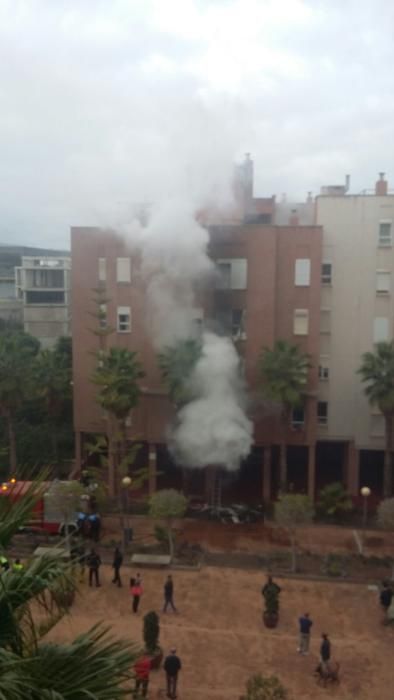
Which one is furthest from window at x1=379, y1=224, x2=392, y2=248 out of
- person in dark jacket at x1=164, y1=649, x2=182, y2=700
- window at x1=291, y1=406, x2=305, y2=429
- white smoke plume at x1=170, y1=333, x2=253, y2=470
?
person in dark jacket at x1=164, y1=649, x2=182, y2=700

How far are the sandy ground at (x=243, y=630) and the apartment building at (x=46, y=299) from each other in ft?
138

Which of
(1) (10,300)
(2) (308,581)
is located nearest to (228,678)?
(2) (308,581)

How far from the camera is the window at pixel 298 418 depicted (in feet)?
95.5

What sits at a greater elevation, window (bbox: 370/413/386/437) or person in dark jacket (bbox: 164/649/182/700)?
window (bbox: 370/413/386/437)

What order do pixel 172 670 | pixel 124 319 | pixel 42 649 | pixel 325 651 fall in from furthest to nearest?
1. pixel 124 319
2. pixel 325 651
3. pixel 172 670
4. pixel 42 649

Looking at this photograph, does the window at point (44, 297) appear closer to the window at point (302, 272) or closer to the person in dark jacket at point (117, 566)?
the window at point (302, 272)

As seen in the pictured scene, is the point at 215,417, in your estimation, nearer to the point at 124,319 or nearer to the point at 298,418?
the point at 298,418

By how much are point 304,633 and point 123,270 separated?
60.4 ft

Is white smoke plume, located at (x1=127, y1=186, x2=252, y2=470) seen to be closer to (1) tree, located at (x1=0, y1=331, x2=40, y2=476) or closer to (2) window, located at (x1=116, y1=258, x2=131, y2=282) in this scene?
(2) window, located at (x1=116, y1=258, x2=131, y2=282)

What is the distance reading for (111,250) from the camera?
28516 mm

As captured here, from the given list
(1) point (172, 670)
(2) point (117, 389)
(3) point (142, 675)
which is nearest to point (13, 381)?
(2) point (117, 389)

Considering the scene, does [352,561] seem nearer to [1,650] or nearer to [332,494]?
[332,494]

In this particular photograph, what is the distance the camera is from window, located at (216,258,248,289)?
28.1 metres

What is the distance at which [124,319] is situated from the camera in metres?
28.9
